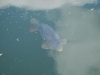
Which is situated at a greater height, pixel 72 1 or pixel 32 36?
pixel 72 1

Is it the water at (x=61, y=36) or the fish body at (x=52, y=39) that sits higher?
the fish body at (x=52, y=39)

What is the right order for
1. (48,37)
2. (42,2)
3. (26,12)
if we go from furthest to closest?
(26,12), (42,2), (48,37)

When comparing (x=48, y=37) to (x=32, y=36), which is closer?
(x=48, y=37)

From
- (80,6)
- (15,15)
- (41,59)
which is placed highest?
(80,6)

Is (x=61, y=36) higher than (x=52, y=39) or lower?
lower

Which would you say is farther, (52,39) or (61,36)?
(61,36)

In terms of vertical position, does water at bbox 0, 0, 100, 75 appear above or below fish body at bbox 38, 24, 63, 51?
below

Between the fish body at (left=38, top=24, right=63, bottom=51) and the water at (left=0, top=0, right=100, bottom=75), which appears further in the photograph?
the water at (left=0, top=0, right=100, bottom=75)

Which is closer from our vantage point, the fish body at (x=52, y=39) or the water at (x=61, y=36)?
the fish body at (x=52, y=39)

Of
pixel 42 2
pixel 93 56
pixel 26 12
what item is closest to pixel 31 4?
pixel 42 2

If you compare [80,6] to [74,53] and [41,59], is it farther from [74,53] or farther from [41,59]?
[41,59]

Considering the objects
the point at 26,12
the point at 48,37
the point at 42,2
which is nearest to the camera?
the point at 48,37
